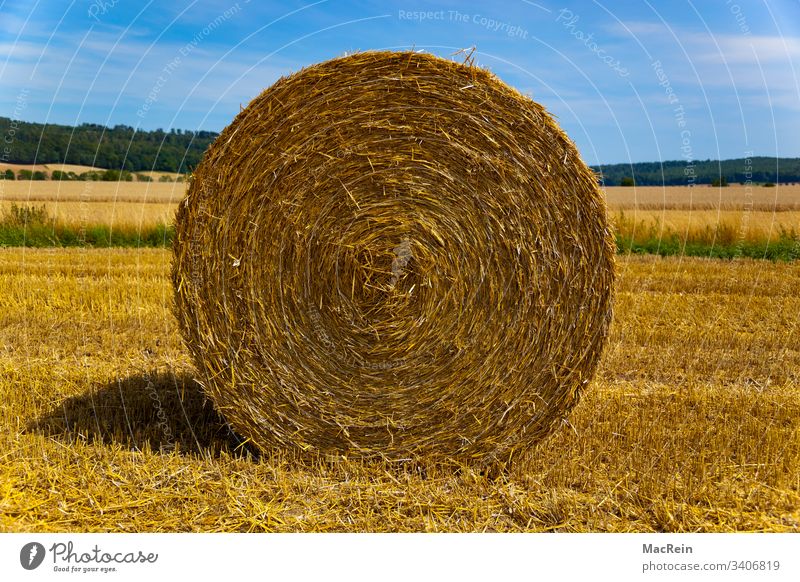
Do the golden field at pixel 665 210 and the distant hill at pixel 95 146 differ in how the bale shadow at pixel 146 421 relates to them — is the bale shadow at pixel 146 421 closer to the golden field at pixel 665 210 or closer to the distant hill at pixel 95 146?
the golden field at pixel 665 210

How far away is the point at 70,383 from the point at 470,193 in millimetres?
3983

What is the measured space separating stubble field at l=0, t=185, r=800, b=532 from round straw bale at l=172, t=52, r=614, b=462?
34 centimetres

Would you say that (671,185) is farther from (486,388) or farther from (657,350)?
(486,388)

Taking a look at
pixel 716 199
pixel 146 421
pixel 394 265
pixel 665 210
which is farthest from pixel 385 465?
pixel 716 199

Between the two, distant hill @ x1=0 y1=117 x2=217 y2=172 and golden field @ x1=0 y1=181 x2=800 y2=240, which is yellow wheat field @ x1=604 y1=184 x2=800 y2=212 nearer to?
golden field @ x1=0 y1=181 x2=800 y2=240

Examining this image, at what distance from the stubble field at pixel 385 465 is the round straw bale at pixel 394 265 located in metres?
0.34

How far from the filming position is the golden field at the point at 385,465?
468cm

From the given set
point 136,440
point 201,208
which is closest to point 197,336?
point 201,208

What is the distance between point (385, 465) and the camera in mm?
5109

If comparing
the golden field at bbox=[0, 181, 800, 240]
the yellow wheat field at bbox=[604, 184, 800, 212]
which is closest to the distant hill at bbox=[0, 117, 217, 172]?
the golden field at bbox=[0, 181, 800, 240]

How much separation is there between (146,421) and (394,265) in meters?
2.36

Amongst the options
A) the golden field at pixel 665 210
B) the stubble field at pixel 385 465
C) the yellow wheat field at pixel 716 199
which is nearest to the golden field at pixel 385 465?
the stubble field at pixel 385 465

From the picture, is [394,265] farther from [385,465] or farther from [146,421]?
[146,421]

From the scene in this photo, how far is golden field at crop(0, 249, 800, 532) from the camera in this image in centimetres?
468
